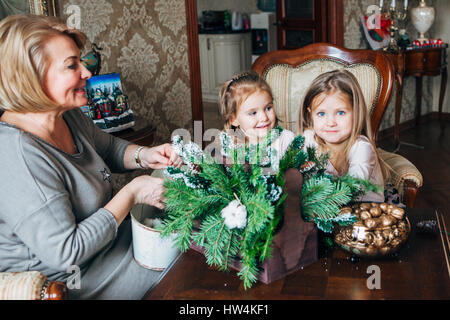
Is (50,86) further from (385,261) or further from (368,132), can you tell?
(368,132)

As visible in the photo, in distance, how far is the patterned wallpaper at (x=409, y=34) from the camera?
457cm

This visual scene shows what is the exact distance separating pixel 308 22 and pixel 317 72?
8.68 ft

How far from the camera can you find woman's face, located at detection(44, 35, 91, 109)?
4.11 ft

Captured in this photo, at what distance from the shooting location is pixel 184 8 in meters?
3.40

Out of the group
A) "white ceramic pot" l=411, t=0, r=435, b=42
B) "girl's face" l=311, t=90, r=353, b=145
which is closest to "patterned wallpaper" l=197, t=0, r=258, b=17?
"white ceramic pot" l=411, t=0, r=435, b=42

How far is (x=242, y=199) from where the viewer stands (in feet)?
3.52

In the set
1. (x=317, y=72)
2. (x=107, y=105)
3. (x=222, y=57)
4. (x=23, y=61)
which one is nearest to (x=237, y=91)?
(x=317, y=72)

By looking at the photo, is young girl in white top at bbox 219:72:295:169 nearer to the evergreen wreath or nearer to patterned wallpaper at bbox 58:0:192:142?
the evergreen wreath

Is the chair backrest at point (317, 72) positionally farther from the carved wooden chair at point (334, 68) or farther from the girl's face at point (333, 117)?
the girl's face at point (333, 117)


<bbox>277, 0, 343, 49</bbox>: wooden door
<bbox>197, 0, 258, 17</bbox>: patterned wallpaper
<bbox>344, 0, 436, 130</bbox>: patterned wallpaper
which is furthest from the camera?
<bbox>197, 0, 258, 17</bbox>: patterned wallpaper

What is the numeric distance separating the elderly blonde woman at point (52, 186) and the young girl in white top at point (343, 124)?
28.4 inches

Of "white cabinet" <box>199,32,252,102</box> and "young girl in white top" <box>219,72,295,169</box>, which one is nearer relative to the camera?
"young girl in white top" <box>219,72,295,169</box>

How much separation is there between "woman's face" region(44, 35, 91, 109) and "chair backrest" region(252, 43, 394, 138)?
3.55ft
